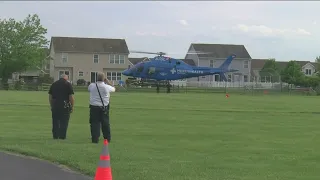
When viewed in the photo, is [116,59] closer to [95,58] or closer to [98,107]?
[95,58]

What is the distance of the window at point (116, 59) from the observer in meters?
90.8

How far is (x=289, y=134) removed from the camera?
16.4 m

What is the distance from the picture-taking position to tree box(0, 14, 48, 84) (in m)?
81.4

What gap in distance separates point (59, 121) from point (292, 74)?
8684 centimetres

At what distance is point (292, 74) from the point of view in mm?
97062

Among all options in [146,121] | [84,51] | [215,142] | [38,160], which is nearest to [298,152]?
[215,142]

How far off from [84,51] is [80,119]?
69.4 metres

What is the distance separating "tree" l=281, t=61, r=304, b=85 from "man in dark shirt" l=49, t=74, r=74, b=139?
80211 mm

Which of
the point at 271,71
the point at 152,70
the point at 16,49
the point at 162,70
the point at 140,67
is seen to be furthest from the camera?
the point at 271,71

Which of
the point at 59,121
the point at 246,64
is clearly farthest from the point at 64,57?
the point at 59,121

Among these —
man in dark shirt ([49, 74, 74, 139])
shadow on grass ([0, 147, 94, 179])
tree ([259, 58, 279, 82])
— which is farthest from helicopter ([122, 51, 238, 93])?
shadow on grass ([0, 147, 94, 179])

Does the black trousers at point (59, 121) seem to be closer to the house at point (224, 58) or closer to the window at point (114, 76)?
the window at point (114, 76)

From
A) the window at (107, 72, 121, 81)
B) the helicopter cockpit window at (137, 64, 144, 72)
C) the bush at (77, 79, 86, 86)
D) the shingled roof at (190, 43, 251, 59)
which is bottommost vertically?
the bush at (77, 79, 86, 86)

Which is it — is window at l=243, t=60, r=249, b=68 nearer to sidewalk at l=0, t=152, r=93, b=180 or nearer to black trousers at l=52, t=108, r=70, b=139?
black trousers at l=52, t=108, r=70, b=139
